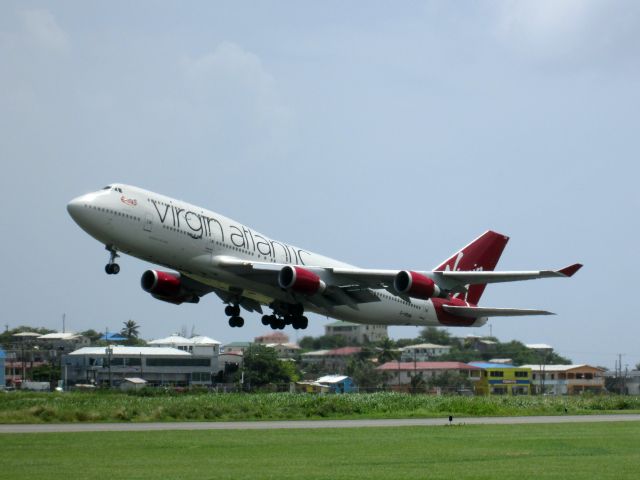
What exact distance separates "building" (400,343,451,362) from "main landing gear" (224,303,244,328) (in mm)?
97188

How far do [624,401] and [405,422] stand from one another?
69.4ft

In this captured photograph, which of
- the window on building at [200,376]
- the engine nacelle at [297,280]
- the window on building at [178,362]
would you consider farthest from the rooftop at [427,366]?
the engine nacelle at [297,280]

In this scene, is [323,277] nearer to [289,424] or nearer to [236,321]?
[236,321]

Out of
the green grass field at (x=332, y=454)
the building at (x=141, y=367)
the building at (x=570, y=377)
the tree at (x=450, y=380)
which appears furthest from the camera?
the building at (x=570, y=377)

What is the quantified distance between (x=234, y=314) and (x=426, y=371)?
254 feet

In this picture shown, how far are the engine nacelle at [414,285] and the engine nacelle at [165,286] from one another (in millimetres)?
11610

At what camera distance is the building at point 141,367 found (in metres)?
109

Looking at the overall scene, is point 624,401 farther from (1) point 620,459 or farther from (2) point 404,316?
(1) point 620,459

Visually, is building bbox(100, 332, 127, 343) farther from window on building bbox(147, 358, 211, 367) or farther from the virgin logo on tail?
the virgin logo on tail

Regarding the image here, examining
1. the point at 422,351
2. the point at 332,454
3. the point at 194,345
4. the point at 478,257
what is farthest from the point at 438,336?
the point at 332,454

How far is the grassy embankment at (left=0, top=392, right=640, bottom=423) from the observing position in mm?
50216

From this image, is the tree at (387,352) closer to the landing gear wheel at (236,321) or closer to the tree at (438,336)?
the tree at (438,336)

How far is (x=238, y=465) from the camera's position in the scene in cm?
2977

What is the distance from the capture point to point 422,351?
6432 inches
